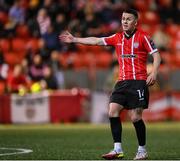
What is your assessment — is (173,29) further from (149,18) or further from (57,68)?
(57,68)

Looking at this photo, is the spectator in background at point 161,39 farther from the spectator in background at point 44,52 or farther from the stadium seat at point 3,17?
the stadium seat at point 3,17

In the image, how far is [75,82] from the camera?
24984 mm

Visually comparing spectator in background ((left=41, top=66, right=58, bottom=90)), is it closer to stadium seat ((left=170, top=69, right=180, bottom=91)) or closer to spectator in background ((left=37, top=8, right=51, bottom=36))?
spectator in background ((left=37, top=8, right=51, bottom=36))

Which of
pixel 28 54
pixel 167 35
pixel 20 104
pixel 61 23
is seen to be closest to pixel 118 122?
pixel 20 104

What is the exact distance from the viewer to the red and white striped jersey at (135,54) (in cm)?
1063

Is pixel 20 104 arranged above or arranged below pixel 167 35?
below

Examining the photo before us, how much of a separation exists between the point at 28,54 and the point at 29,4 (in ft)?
10.9

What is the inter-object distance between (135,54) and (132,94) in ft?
1.85

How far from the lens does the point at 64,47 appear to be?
2644 cm

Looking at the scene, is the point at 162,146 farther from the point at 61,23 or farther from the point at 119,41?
the point at 61,23

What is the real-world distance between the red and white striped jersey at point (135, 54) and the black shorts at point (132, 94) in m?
0.09

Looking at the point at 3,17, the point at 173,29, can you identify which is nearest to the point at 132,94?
the point at 3,17

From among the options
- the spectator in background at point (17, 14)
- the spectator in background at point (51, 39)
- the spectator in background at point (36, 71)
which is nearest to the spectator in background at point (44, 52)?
the spectator in background at point (51, 39)

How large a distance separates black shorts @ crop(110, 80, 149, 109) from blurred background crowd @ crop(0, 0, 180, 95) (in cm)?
1198
